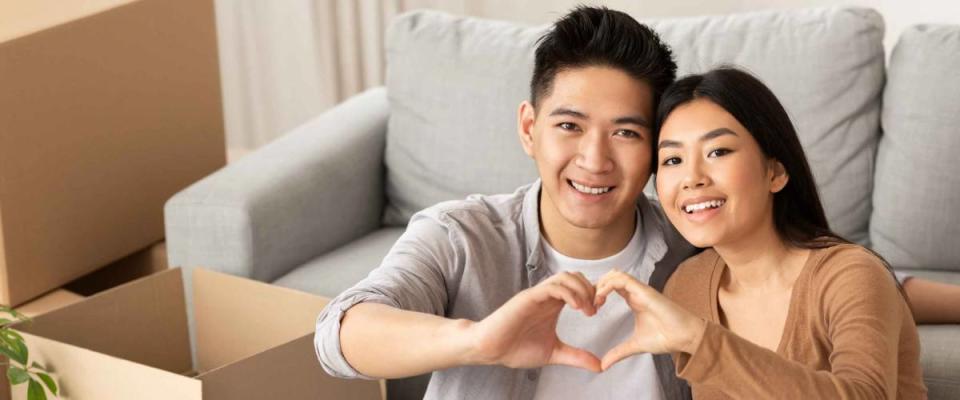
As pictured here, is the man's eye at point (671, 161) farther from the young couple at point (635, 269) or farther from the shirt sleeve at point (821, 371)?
the shirt sleeve at point (821, 371)

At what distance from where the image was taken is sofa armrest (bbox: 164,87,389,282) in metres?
2.42

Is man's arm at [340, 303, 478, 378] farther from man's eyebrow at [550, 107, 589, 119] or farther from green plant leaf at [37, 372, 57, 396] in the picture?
green plant leaf at [37, 372, 57, 396]

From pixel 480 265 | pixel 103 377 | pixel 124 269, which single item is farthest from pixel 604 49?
pixel 124 269

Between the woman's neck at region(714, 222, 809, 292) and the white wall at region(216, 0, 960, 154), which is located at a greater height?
the woman's neck at region(714, 222, 809, 292)

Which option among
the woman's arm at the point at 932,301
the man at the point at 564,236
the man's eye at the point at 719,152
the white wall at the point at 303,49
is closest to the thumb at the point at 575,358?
the man at the point at 564,236

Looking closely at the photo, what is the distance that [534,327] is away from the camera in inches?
55.4

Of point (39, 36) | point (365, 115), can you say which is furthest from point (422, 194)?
point (39, 36)

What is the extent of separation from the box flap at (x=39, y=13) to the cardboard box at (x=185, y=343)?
545 millimetres

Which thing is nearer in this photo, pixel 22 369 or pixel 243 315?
pixel 22 369

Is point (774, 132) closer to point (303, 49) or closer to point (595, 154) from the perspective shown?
point (595, 154)

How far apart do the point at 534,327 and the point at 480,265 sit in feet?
0.93

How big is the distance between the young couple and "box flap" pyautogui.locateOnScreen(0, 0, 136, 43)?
1.04 m

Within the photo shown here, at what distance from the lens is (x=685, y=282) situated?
5.59ft

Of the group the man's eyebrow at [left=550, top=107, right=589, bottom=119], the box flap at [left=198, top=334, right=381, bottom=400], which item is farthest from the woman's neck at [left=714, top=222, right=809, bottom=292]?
the box flap at [left=198, top=334, right=381, bottom=400]
